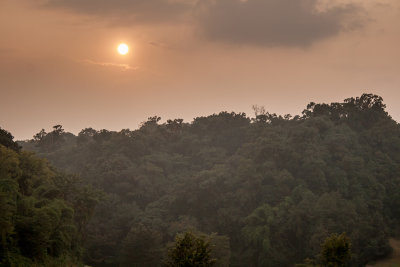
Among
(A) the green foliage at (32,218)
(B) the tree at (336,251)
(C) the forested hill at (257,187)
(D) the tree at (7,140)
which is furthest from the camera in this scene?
(C) the forested hill at (257,187)

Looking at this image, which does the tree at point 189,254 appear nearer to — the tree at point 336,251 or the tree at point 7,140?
the tree at point 336,251

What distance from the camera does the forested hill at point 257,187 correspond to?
165 feet

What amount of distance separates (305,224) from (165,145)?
114 ft

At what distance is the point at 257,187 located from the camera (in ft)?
196

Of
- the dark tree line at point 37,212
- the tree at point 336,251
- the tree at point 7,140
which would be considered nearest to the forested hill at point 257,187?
the dark tree line at point 37,212

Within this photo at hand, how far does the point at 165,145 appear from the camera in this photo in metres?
80.5

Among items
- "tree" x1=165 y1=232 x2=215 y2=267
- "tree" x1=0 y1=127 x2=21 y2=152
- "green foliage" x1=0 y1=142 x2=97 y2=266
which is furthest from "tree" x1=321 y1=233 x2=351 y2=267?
"tree" x1=0 y1=127 x2=21 y2=152

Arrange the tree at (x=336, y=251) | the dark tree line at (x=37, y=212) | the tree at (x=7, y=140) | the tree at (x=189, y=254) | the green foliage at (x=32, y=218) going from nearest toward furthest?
the tree at (x=189, y=254)
the tree at (x=336, y=251)
the green foliage at (x=32, y=218)
the dark tree line at (x=37, y=212)
the tree at (x=7, y=140)

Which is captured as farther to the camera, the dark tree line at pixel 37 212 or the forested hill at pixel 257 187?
the forested hill at pixel 257 187

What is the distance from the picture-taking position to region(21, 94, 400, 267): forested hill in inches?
1981

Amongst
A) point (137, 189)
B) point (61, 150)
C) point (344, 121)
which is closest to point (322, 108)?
point (344, 121)

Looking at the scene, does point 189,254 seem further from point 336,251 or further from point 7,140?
point 7,140

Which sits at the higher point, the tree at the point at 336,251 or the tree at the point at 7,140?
the tree at the point at 7,140

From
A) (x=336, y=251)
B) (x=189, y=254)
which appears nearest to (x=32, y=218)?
(x=189, y=254)
